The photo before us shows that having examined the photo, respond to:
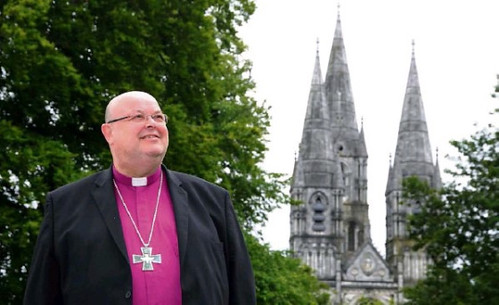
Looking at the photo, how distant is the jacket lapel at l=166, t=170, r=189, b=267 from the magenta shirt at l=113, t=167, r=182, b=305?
0.04 metres

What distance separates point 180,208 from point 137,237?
24 centimetres

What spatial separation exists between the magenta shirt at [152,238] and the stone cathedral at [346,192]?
87.7 metres

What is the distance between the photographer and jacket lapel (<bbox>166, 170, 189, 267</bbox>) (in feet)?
17.1

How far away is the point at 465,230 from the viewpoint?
27.6 meters

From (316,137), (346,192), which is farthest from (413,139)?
(316,137)

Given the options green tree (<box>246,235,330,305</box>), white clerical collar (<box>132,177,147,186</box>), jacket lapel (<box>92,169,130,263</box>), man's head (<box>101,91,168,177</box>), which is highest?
green tree (<box>246,235,330,305</box>)

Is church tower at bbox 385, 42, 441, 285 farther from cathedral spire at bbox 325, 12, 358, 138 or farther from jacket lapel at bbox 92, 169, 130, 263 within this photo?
jacket lapel at bbox 92, 169, 130, 263

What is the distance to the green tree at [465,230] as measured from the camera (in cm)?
2592

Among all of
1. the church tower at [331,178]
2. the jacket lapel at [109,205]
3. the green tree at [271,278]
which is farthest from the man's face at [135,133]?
the church tower at [331,178]

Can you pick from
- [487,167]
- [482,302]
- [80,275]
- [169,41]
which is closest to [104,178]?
[80,275]

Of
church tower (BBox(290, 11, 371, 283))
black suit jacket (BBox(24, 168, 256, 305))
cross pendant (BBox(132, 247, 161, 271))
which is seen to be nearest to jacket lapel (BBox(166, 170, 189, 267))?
black suit jacket (BBox(24, 168, 256, 305))

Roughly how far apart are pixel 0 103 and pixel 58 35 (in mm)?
1751

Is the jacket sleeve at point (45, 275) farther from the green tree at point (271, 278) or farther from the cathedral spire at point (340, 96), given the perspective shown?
the cathedral spire at point (340, 96)

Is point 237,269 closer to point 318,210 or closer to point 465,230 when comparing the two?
point 465,230
